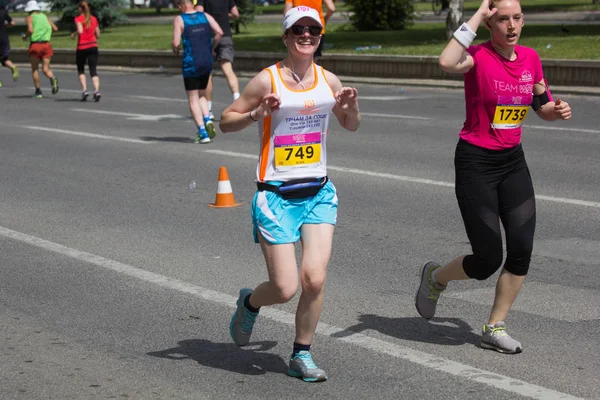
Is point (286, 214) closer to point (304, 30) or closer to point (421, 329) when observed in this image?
point (304, 30)

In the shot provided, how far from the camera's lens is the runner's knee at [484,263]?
5836mm

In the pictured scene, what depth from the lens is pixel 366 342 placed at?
5949 millimetres

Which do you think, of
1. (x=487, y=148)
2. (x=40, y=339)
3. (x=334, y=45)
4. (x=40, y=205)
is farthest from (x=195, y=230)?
(x=334, y=45)

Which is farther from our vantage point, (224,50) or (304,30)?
(224,50)

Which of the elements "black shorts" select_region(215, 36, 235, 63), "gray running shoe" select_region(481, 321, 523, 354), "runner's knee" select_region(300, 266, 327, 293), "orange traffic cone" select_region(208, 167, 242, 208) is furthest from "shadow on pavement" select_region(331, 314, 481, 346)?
"black shorts" select_region(215, 36, 235, 63)

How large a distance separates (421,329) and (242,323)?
Answer: 110cm

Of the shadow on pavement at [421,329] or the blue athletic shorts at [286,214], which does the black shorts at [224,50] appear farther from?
the blue athletic shorts at [286,214]

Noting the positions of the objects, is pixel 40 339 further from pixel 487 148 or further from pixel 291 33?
pixel 487 148

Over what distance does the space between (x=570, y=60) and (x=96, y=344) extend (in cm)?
1576

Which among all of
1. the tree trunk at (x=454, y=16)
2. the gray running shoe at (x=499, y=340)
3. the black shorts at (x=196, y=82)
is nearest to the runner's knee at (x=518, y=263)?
the gray running shoe at (x=499, y=340)

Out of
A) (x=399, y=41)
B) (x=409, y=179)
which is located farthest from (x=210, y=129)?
(x=399, y=41)

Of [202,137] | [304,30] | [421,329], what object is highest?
[304,30]

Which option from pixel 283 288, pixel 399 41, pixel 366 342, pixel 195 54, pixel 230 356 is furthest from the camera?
pixel 399 41

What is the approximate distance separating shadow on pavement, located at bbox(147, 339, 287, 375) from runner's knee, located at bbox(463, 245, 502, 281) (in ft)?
3.68
